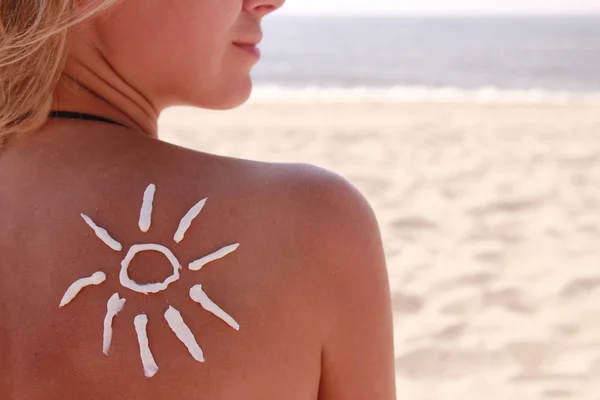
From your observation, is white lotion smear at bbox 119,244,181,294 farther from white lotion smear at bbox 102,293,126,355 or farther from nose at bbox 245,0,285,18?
nose at bbox 245,0,285,18

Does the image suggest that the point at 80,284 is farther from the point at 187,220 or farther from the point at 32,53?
the point at 32,53

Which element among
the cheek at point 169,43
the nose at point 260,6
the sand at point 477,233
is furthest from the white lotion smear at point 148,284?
the sand at point 477,233

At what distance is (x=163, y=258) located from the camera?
104 cm

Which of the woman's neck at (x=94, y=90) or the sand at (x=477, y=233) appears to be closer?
the woman's neck at (x=94, y=90)

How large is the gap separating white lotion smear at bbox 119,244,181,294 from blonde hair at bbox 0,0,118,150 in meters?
0.29

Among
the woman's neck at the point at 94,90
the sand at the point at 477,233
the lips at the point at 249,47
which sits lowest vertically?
the woman's neck at the point at 94,90

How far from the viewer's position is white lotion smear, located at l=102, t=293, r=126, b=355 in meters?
1.02

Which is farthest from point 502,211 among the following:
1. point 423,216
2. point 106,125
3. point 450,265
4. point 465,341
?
point 106,125

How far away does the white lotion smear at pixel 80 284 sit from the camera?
1032 mm

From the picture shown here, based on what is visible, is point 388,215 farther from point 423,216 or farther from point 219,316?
point 219,316

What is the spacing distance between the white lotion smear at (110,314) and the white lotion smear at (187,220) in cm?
11

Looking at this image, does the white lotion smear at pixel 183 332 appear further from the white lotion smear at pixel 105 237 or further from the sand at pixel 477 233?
the sand at pixel 477 233

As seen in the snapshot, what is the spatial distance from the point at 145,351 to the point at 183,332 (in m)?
0.05

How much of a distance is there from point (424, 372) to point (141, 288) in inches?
89.8
